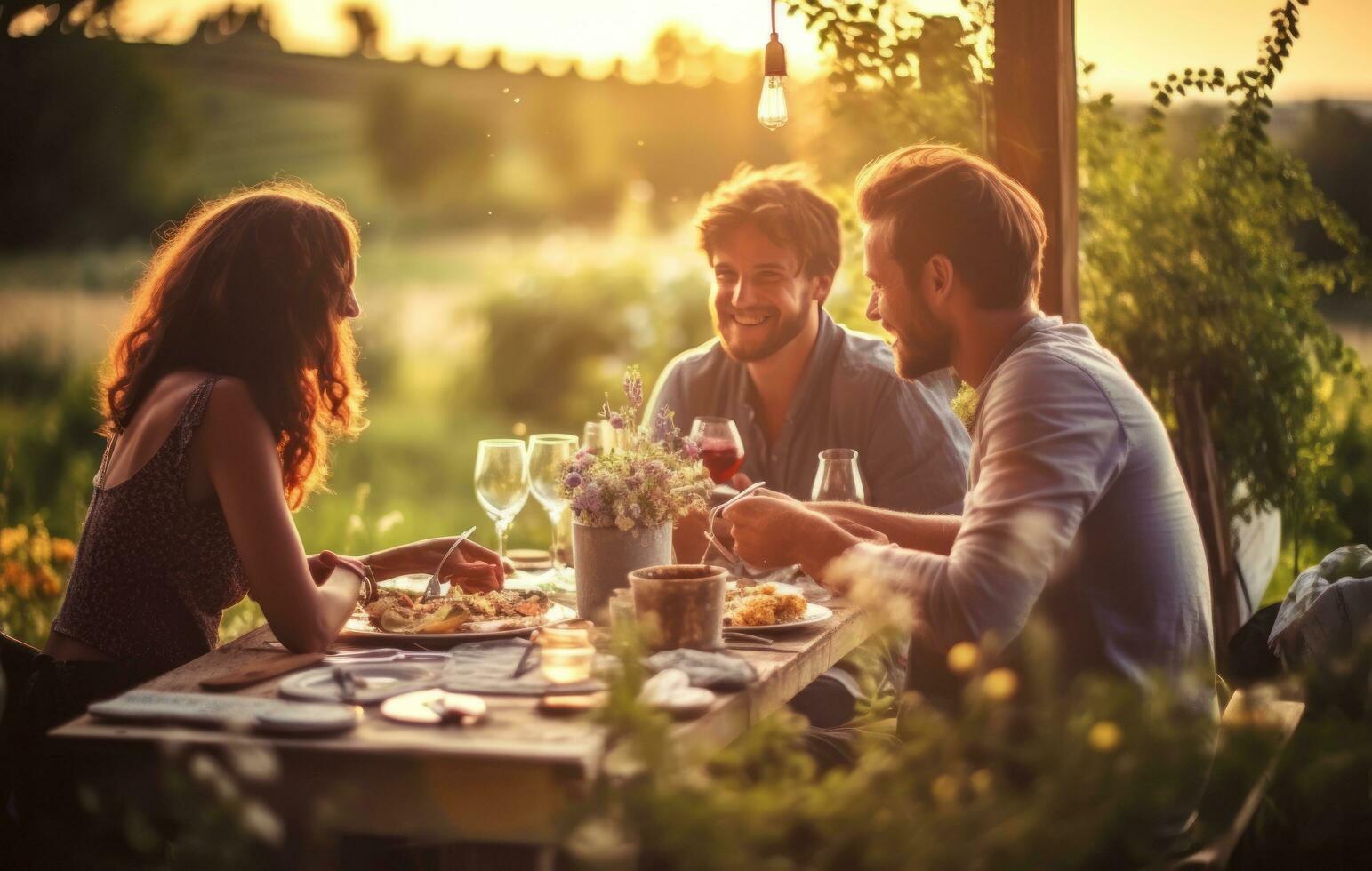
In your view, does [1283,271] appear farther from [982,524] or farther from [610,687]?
[610,687]

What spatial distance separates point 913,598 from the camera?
7.25 ft

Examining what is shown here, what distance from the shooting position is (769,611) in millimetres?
2410

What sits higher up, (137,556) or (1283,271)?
(1283,271)

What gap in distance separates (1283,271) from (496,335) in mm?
5924

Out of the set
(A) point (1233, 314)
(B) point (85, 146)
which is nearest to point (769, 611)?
(A) point (1233, 314)

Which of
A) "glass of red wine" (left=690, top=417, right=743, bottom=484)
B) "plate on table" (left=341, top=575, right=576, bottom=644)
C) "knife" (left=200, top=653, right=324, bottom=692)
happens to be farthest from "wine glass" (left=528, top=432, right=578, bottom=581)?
"knife" (left=200, top=653, right=324, bottom=692)

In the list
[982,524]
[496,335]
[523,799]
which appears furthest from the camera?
[496,335]

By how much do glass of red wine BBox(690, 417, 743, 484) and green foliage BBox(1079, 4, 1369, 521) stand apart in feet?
6.19

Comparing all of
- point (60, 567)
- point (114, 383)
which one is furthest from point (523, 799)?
point (60, 567)

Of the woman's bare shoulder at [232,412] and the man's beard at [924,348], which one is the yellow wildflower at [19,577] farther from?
the man's beard at [924,348]

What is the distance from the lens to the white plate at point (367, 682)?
1.94 m

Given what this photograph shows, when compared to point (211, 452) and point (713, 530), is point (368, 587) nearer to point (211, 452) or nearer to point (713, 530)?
point (211, 452)

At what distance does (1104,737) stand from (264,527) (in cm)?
134

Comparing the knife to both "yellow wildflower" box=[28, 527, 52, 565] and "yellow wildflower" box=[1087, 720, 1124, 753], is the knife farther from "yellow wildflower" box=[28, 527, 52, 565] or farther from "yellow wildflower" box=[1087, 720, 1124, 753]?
"yellow wildflower" box=[28, 527, 52, 565]
